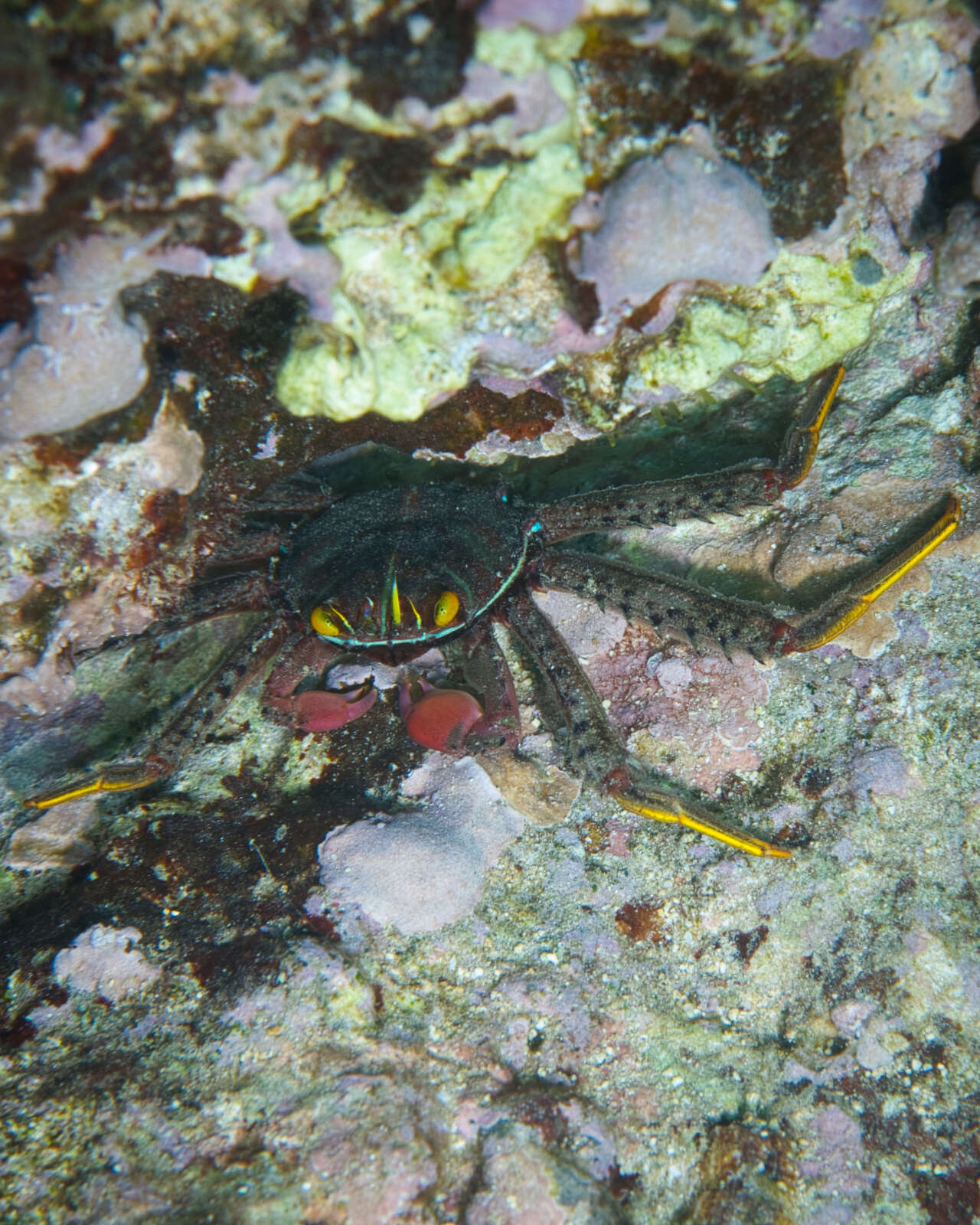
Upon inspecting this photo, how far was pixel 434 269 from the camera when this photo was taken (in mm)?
2781

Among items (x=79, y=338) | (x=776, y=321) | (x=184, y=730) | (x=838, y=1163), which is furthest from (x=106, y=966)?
(x=776, y=321)

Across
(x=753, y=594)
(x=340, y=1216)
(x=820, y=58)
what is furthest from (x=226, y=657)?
(x=820, y=58)

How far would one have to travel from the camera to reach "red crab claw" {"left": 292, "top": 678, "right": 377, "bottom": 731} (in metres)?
3.66

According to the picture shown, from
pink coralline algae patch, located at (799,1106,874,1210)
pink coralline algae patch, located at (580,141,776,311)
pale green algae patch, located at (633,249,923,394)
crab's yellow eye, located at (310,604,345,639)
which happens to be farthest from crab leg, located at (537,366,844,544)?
pink coralline algae patch, located at (799,1106,874,1210)

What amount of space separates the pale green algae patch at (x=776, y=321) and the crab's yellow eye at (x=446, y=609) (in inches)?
55.9

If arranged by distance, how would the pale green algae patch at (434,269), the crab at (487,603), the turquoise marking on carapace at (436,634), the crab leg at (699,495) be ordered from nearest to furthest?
the pale green algae patch at (434,269)
the crab at (487,603)
the crab leg at (699,495)
the turquoise marking on carapace at (436,634)

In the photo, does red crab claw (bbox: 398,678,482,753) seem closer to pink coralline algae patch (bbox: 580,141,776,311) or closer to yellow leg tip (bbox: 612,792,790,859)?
yellow leg tip (bbox: 612,792,790,859)

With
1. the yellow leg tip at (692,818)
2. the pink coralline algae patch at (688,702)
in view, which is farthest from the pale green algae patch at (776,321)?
the yellow leg tip at (692,818)

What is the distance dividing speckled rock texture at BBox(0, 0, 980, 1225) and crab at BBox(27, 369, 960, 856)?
100 mm

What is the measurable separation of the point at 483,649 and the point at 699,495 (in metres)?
1.44

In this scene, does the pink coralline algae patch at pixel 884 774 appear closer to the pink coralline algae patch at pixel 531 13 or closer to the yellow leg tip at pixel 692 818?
the yellow leg tip at pixel 692 818

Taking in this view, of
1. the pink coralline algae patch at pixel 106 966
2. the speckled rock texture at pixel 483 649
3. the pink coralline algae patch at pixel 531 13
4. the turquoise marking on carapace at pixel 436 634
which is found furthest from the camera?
the turquoise marking on carapace at pixel 436 634

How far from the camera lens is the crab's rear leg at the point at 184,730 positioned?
3377 mm

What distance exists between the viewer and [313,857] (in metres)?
3.29
